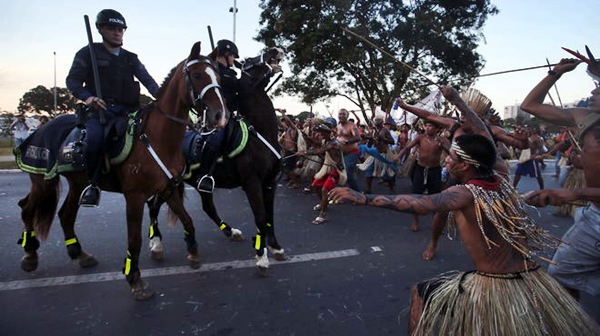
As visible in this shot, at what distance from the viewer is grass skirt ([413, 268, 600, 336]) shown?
2113 millimetres

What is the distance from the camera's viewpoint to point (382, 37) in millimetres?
19766

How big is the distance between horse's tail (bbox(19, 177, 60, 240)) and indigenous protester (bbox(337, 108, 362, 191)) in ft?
16.1

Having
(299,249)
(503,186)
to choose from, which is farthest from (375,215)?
(503,186)

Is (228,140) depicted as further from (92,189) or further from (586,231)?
(586,231)

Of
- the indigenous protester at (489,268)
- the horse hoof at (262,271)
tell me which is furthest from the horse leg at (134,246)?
the indigenous protester at (489,268)

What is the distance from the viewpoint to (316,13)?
1902 centimetres

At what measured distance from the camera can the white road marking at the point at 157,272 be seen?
3850 mm

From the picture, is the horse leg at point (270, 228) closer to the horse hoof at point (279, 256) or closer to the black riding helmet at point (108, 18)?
the horse hoof at point (279, 256)

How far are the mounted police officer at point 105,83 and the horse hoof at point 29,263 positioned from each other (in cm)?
111

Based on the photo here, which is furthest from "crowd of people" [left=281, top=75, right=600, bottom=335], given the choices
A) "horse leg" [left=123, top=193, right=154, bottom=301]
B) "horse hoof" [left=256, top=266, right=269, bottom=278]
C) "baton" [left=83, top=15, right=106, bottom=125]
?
"baton" [left=83, top=15, right=106, bottom=125]

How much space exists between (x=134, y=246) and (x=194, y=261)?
869 mm

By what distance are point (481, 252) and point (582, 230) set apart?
958mm

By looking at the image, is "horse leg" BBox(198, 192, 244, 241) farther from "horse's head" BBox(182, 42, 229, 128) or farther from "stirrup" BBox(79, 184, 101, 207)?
"horse's head" BBox(182, 42, 229, 128)

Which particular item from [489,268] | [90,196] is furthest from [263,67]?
[489,268]
